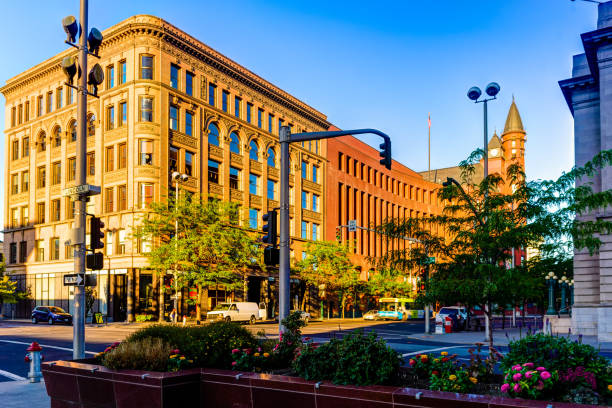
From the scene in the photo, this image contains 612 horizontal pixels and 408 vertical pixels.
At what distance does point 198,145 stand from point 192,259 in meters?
12.8

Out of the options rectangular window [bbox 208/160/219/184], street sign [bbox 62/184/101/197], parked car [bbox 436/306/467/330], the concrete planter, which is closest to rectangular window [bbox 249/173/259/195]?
rectangular window [bbox 208/160/219/184]

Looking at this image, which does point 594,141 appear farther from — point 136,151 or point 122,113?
point 122,113

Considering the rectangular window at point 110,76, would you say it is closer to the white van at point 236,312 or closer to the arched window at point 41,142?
the arched window at point 41,142

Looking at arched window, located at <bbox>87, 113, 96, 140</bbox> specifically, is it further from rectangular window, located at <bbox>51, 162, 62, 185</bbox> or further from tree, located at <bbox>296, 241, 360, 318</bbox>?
tree, located at <bbox>296, 241, 360, 318</bbox>

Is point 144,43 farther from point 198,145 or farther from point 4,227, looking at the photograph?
point 4,227

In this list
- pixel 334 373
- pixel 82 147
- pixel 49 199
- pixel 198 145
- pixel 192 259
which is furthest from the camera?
pixel 49 199

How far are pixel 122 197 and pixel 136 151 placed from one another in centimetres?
428

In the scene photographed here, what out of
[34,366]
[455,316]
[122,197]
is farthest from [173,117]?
[34,366]

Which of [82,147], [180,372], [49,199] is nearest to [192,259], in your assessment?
[49,199]

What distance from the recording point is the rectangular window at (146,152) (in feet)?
159

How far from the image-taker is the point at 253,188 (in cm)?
5947

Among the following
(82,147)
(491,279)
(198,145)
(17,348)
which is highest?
(198,145)

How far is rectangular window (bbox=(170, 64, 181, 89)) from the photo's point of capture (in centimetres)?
5091

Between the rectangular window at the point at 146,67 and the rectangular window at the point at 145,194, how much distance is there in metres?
9.21
